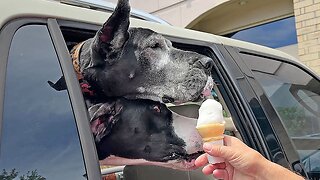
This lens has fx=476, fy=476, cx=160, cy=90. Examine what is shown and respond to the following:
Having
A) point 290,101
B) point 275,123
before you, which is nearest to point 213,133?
point 275,123

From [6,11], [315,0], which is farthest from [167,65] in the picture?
[315,0]

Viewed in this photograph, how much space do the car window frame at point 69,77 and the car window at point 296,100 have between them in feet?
4.31

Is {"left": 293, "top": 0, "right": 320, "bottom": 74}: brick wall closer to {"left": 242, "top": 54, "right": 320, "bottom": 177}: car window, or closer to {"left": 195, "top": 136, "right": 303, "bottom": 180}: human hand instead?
{"left": 242, "top": 54, "right": 320, "bottom": 177}: car window

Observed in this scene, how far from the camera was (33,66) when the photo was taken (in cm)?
143

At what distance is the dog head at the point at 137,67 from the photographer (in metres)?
1.63

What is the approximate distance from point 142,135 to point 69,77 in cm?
38

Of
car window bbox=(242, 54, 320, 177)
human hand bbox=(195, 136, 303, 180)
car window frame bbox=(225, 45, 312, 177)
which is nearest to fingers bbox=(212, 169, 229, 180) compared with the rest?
human hand bbox=(195, 136, 303, 180)

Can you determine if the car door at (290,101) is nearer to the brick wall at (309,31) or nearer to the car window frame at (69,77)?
the car window frame at (69,77)

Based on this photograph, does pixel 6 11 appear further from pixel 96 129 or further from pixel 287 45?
pixel 287 45

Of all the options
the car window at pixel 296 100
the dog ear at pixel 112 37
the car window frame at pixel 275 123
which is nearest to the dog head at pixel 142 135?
the dog ear at pixel 112 37

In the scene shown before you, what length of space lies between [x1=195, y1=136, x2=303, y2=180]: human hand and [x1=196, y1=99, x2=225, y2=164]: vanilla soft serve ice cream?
0.09 feet

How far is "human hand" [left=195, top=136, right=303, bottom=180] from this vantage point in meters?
1.33

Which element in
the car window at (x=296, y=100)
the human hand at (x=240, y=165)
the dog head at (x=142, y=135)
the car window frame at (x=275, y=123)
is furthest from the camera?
the car window at (x=296, y=100)

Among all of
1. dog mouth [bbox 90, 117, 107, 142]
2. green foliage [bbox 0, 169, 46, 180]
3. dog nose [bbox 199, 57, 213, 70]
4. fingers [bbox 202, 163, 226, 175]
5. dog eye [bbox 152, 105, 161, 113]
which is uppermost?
dog nose [bbox 199, 57, 213, 70]
